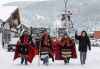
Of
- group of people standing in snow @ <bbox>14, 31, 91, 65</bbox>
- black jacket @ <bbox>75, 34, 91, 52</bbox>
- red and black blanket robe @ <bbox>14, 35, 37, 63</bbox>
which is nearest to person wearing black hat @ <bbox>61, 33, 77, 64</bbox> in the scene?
group of people standing in snow @ <bbox>14, 31, 91, 65</bbox>

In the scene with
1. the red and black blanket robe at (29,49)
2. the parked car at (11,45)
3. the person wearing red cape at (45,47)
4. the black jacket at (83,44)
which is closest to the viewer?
the person wearing red cape at (45,47)

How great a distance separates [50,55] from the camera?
18312 millimetres

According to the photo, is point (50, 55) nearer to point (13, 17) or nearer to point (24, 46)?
point (24, 46)

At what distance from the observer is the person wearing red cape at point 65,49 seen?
62.6 feet

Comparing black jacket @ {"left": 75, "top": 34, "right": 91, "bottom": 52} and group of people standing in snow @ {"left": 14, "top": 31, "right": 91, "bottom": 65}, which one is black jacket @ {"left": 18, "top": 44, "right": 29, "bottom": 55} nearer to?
group of people standing in snow @ {"left": 14, "top": 31, "right": 91, "bottom": 65}

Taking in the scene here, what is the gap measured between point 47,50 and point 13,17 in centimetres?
3338

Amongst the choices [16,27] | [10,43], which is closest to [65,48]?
[10,43]

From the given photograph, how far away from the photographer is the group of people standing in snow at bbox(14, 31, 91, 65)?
17.9m

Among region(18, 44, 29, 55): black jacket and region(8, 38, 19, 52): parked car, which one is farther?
region(8, 38, 19, 52): parked car

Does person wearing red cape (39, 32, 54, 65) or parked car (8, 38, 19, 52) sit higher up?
person wearing red cape (39, 32, 54, 65)

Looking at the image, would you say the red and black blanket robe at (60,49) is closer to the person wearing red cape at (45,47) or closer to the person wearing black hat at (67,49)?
the person wearing black hat at (67,49)

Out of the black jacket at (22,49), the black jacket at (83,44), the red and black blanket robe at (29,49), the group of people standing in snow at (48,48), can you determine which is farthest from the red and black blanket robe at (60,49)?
the black jacket at (22,49)

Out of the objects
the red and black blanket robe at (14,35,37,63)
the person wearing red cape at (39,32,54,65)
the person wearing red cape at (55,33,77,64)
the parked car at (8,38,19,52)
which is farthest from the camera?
the parked car at (8,38,19,52)

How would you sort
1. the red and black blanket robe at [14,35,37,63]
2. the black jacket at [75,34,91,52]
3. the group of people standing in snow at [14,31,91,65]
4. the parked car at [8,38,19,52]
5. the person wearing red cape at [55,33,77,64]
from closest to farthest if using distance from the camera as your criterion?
the group of people standing in snow at [14,31,91,65], the red and black blanket robe at [14,35,37,63], the black jacket at [75,34,91,52], the person wearing red cape at [55,33,77,64], the parked car at [8,38,19,52]
